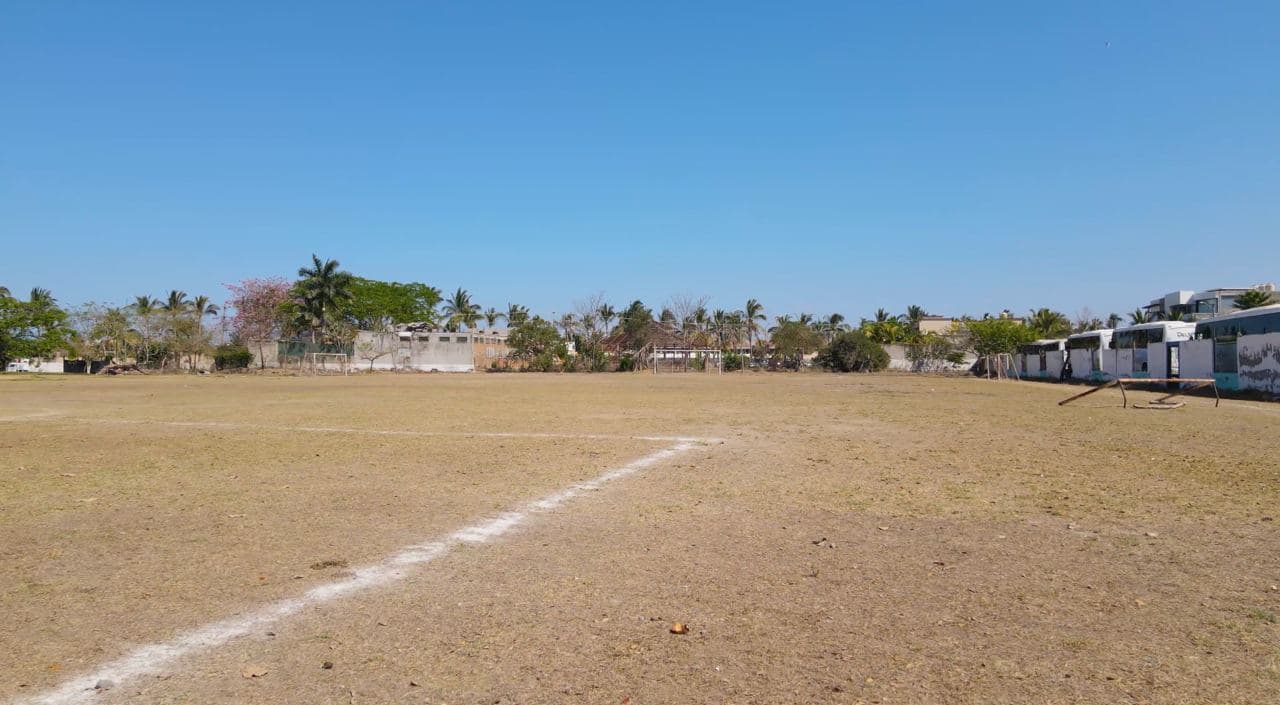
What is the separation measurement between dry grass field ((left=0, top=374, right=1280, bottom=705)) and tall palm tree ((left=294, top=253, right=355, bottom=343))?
6250 centimetres

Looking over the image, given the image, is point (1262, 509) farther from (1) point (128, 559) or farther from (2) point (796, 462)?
(1) point (128, 559)

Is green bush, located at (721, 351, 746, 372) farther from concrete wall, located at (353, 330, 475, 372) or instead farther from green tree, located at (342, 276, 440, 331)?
green tree, located at (342, 276, 440, 331)

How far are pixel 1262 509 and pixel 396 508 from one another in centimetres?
824

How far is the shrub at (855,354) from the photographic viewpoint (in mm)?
69062

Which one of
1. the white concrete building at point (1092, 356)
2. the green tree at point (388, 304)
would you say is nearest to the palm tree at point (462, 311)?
the green tree at point (388, 304)

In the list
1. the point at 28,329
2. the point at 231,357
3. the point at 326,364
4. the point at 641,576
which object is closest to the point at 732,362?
the point at 326,364

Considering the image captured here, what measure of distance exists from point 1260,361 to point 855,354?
42024 millimetres

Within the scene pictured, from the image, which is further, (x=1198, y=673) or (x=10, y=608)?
(x=10, y=608)

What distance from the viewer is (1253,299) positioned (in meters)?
51.0

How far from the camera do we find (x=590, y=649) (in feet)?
12.9

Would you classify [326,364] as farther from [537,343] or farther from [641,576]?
[641,576]

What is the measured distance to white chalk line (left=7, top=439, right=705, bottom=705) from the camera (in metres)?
3.50

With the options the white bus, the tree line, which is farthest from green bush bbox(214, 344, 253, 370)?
the white bus

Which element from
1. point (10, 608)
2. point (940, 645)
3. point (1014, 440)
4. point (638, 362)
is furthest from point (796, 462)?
point (638, 362)
